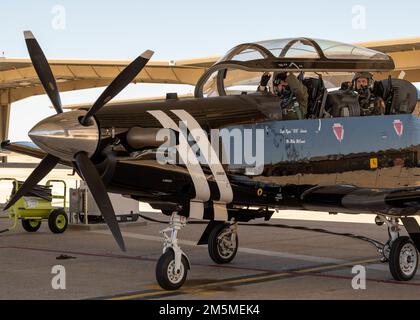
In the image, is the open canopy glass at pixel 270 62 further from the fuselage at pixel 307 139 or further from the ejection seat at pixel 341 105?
the fuselage at pixel 307 139

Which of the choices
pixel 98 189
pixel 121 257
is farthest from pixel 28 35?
pixel 121 257

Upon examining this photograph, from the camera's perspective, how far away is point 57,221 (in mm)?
17266

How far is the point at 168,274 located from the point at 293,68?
3.33 metres

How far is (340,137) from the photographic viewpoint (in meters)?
10.6

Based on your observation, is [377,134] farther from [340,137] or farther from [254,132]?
[254,132]

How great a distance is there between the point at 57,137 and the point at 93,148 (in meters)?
0.43

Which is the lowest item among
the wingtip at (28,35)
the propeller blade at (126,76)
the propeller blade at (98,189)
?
the propeller blade at (98,189)

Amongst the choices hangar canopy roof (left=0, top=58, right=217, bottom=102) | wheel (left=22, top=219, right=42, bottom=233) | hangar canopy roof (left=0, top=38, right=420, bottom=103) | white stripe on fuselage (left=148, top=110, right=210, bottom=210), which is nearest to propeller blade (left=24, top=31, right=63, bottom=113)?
white stripe on fuselage (left=148, top=110, right=210, bottom=210)

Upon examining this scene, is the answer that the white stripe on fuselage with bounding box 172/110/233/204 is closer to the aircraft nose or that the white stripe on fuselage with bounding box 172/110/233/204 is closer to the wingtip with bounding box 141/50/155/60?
the wingtip with bounding box 141/50/155/60

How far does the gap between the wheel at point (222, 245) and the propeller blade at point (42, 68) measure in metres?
3.86

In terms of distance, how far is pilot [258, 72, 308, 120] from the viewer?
10.3 metres

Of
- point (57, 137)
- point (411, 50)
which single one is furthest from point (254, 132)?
point (411, 50)

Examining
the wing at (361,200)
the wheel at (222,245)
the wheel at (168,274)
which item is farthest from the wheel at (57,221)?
the wing at (361,200)

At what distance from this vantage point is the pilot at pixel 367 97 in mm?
11195
